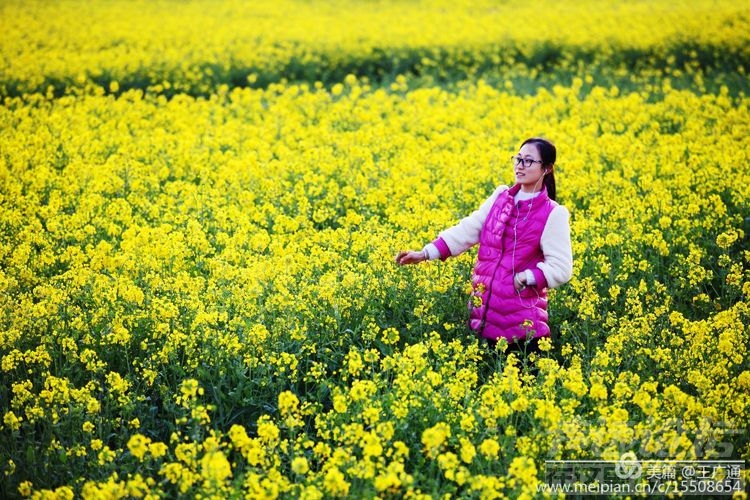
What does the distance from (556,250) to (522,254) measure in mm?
226

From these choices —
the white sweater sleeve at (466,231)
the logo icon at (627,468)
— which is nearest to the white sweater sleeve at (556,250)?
the white sweater sleeve at (466,231)

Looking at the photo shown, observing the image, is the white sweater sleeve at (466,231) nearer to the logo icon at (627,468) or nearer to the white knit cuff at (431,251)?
the white knit cuff at (431,251)

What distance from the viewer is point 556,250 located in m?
4.71

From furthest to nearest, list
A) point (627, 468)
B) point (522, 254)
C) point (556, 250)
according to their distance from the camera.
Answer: point (522, 254) → point (556, 250) → point (627, 468)

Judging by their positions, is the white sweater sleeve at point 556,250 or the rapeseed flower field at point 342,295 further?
the white sweater sleeve at point 556,250

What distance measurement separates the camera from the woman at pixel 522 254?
15.5ft

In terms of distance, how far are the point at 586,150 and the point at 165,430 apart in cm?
619

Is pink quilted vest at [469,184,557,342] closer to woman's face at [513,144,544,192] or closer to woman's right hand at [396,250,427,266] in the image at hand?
woman's face at [513,144,544,192]

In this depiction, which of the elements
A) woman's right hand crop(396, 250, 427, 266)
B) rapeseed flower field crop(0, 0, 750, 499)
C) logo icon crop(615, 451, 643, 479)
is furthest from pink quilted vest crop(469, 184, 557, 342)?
logo icon crop(615, 451, 643, 479)

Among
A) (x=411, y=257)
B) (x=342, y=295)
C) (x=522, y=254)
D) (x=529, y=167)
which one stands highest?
(x=529, y=167)

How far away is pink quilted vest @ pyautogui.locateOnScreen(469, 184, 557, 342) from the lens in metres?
4.82

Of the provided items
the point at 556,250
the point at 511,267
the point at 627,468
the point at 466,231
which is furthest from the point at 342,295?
the point at 627,468

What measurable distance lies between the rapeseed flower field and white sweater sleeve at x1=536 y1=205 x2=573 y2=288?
0.53 m

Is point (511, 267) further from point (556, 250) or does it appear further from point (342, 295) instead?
point (342, 295)
